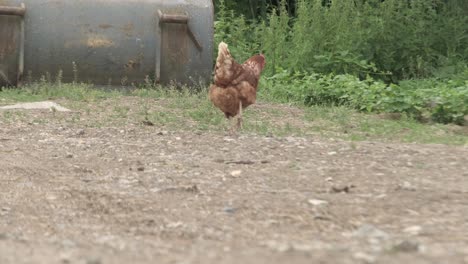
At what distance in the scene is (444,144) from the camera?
7621 mm

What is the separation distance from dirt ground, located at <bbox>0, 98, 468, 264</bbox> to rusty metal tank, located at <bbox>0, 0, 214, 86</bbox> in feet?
12.2

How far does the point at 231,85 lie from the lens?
8.24 meters

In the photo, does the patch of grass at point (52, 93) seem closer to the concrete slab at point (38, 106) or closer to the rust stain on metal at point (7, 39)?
the concrete slab at point (38, 106)

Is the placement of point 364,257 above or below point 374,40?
above

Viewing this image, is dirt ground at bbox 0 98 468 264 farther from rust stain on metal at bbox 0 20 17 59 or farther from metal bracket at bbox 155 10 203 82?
metal bracket at bbox 155 10 203 82

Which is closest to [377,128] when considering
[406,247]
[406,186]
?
[406,186]

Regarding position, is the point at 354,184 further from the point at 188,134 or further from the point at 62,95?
the point at 62,95

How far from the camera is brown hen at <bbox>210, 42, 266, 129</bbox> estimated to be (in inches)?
322

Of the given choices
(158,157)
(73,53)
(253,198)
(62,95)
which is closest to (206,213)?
(253,198)

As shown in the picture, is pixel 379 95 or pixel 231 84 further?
pixel 379 95

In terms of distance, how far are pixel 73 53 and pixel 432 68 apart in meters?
5.12

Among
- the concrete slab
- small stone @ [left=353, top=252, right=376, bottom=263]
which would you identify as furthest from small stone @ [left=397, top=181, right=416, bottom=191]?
the concrete slab

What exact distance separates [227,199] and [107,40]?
7.00 metres

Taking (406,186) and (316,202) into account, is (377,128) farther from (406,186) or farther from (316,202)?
(316,202)
